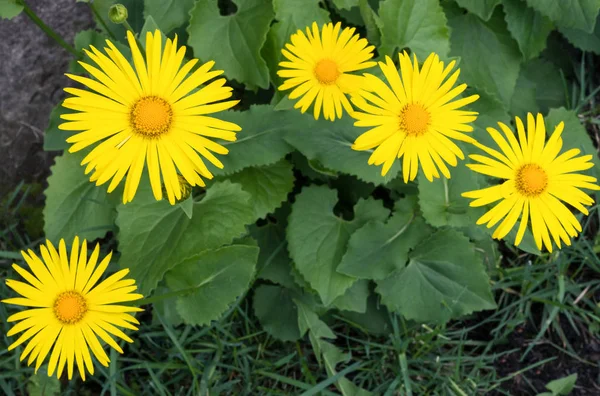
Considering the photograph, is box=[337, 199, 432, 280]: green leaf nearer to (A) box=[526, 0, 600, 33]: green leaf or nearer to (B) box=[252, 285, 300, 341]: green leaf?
(B) box=[252, 285, 300, 341]: green leaf

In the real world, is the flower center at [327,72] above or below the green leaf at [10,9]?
below

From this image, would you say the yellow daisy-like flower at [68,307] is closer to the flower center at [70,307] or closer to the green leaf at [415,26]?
the flower center at [70,307]

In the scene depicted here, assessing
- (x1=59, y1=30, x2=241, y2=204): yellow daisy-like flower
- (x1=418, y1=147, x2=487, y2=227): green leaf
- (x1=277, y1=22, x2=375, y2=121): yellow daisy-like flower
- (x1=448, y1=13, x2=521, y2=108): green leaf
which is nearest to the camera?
(x1=59, y1=30, x2=241, y2=204): yellow daisy-like flower

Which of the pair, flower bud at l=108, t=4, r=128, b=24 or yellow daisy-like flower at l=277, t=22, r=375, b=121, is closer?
flower bud at l=108, t=4, r=128, b=24

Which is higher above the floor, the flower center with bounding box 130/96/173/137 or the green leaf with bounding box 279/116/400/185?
the green leaf with bounding box 279/116/400/185

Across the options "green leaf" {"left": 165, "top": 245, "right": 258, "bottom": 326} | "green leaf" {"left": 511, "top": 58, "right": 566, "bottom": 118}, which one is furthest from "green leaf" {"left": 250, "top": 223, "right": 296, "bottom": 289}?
"green leaf" {"left": 511, "top": 58, "right": 566, "bottom": 118}

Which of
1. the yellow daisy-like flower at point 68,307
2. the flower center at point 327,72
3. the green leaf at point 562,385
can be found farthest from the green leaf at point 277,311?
the green leaf at point 562,385

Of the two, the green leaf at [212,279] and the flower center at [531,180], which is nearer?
the flower center at [531,180]

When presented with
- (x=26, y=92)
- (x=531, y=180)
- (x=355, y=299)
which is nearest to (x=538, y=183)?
(x=531, y=180)

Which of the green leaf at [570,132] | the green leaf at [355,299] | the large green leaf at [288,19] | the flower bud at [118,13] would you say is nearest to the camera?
the flower bud at [118,13]
